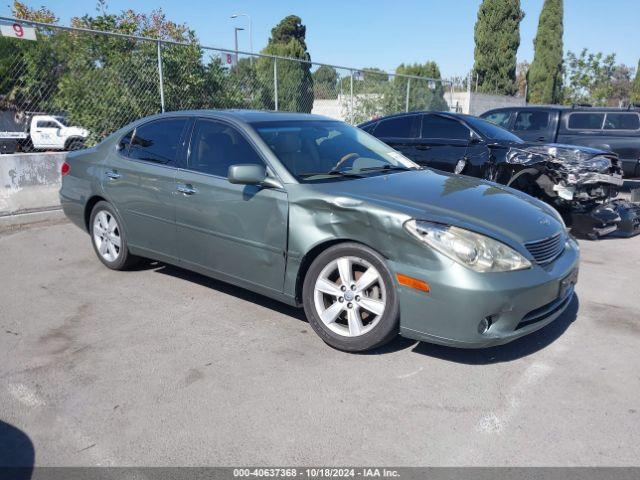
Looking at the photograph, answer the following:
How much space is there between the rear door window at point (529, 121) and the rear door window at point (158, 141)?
8138 mm

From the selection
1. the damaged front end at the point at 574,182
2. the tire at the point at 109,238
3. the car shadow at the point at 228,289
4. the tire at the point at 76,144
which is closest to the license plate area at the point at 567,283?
the car shadow at the point at 228,289

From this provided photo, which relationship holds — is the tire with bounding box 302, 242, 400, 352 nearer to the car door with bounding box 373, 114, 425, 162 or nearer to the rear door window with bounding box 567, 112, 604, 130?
the car door with bounding box 373, 114, 425, 162

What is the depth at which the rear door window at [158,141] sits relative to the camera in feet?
15.9

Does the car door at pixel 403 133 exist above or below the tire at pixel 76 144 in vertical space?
above

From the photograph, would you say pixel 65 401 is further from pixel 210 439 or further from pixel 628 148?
pixel 628 148

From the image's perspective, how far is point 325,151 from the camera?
14.8 feet

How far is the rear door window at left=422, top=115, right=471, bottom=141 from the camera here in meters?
8.09

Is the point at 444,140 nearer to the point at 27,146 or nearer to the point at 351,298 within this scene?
the point at 351,298

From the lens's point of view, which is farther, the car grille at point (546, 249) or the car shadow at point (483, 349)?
the car shadow at point (483, 349)

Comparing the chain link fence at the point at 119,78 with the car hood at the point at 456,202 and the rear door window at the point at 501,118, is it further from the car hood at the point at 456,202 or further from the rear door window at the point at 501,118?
the car hood at the point at 456,202

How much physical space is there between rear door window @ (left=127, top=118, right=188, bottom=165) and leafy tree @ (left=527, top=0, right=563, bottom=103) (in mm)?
39704

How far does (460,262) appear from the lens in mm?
3260

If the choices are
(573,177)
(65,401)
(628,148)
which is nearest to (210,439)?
(65,401)

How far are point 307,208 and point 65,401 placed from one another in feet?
6.31
